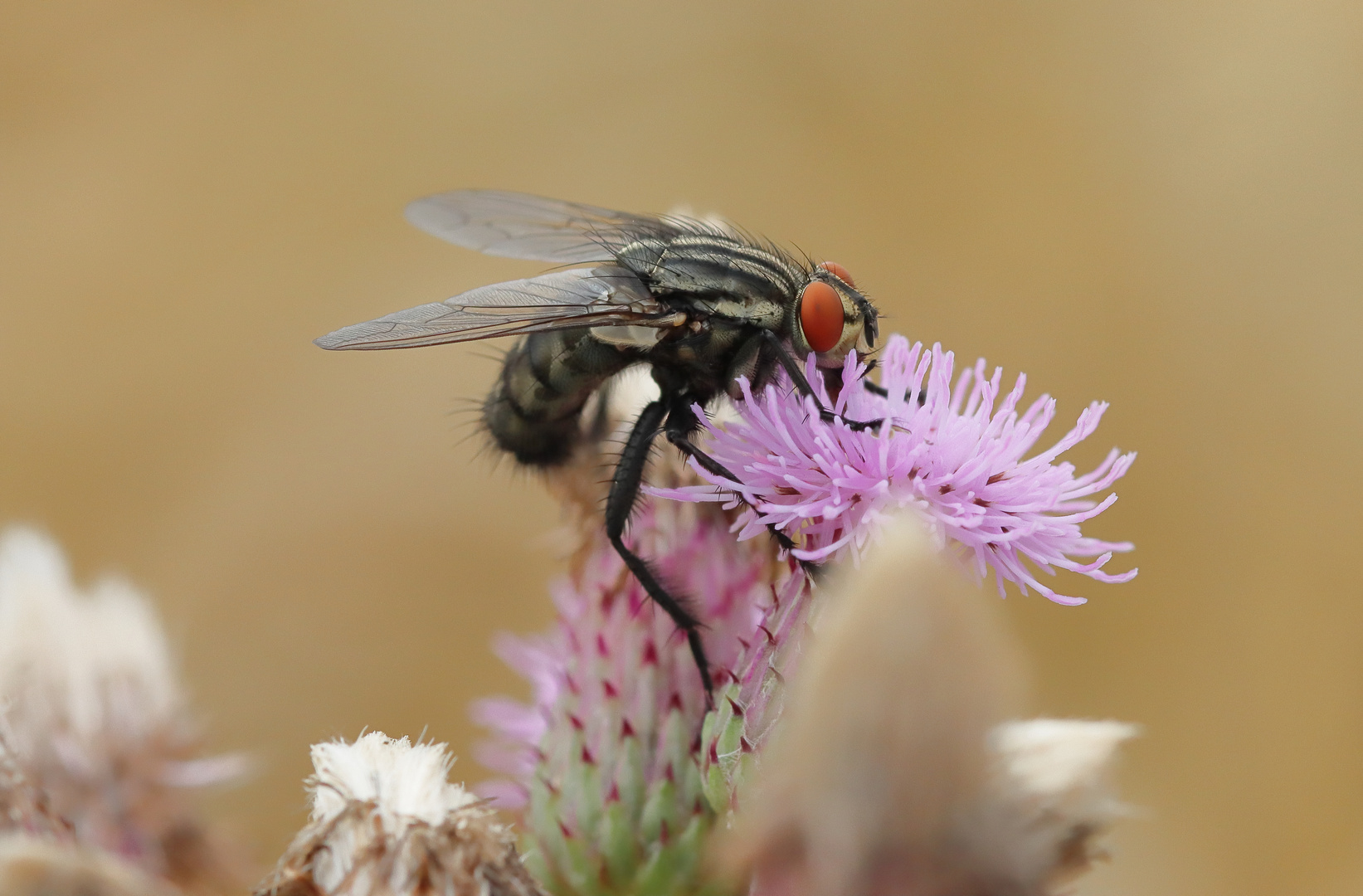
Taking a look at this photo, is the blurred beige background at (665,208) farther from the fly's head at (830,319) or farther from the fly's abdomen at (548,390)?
the fly's head at (830,319)

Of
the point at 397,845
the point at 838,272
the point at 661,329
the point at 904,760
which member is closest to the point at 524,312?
the point at 661,329

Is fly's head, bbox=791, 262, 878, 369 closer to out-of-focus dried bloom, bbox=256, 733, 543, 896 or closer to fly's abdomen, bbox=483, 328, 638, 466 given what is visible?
fly's abdomen, bbox=483, 328, 638, 466

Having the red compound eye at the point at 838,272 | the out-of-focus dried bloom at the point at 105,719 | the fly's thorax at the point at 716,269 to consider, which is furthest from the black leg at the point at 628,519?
the out-of-focus dried bloom at the point at 105,719

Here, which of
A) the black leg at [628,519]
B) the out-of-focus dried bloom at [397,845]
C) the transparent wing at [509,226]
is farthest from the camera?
the transparent wing at [509,226]

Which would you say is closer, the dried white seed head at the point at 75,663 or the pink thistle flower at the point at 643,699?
the pink thistle flower at the point at 643,699

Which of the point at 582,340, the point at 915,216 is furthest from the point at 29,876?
the point at 915,216
